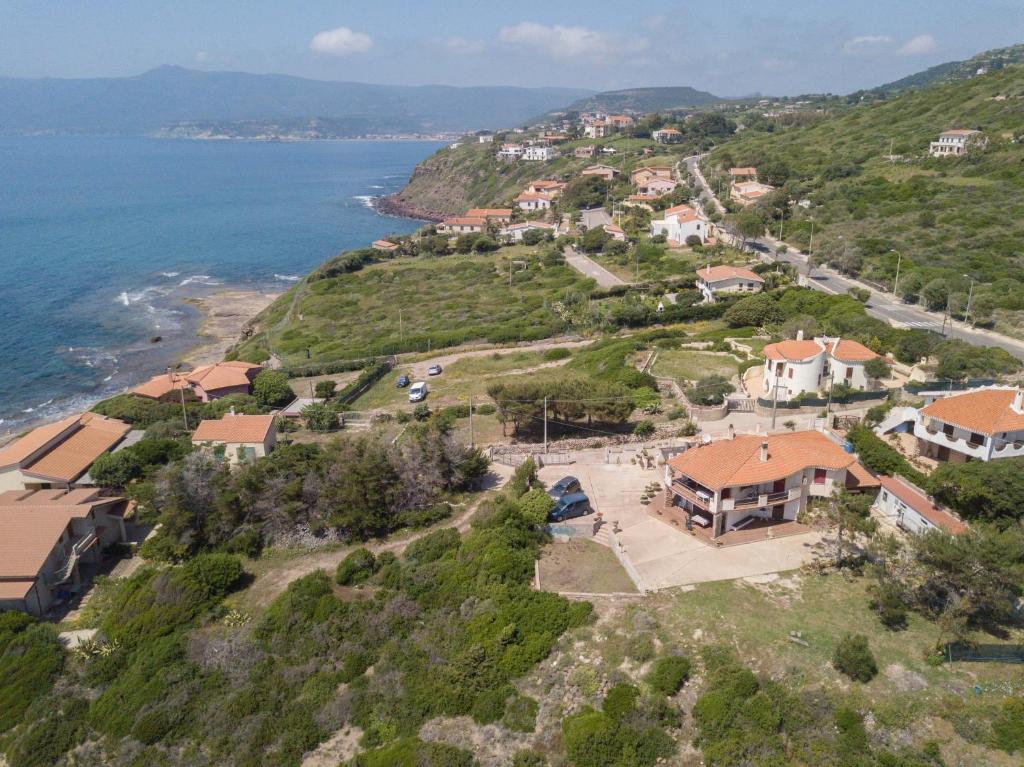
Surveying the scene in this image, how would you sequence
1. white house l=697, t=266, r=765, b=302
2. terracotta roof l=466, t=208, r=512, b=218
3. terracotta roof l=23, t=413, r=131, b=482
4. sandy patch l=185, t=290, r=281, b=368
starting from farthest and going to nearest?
terracotta roof l=466, t=208, r=512, b=218 < sandy patch l=185, t=290, r=281, b=368 < white house l=697, t=266, r=765, b=302 < terracotta roof l=23, t=413, r=131, b=482

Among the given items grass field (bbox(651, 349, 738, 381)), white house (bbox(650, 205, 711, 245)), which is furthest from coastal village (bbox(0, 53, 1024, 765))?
white house (bbox(650, 205, 711, 245))

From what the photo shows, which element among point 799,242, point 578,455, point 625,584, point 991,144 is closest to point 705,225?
point 799,242

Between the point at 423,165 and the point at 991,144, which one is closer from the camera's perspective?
the point at 991,144

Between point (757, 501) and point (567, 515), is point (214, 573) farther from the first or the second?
point (757, 501)

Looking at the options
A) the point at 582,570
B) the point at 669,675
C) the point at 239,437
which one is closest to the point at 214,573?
the point at 239,437

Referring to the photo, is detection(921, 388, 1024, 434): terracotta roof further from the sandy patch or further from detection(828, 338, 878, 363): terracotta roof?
the sandy patch

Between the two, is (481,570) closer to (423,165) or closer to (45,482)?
(45,482)
